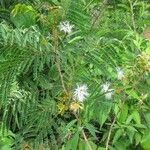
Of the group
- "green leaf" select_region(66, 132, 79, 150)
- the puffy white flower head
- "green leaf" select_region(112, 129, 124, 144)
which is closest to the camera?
the puffy white flower head

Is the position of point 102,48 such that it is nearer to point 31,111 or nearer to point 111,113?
point 31,111

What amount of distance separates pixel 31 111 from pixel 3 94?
1.11 feet

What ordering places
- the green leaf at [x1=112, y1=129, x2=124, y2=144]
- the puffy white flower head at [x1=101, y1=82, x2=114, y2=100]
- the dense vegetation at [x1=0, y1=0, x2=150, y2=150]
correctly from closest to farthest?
the dense vegetation at [x1=0, y1=0, x2=150, y2=150] < the puffy white flower head at [x1=101, y1=82, x2=114, y2=100] < the green leaf at [x1=112, y1=129, x2=124, y2=144]

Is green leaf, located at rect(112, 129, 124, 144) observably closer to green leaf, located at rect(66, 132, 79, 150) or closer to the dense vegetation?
the dense vegetation

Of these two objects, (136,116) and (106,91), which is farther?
(136,116)

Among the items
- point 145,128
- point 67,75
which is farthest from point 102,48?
point 145,128

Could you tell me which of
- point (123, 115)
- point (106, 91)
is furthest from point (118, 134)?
point (106, 91)

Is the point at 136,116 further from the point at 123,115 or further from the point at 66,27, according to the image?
the point at 66,27

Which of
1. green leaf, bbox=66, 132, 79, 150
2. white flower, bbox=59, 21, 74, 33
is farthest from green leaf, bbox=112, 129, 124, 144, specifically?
white flower, bbox=59, 21, 74, 33

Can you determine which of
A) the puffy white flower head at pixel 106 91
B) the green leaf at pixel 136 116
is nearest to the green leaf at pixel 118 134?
the green leaf at pixel 136 116

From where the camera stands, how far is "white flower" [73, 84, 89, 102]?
176cm

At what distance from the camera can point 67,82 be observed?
6.10 ft

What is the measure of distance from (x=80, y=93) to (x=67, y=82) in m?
0.12

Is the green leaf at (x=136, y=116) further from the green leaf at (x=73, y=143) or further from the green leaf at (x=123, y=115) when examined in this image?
the green leaf at (x=73, y=143)
